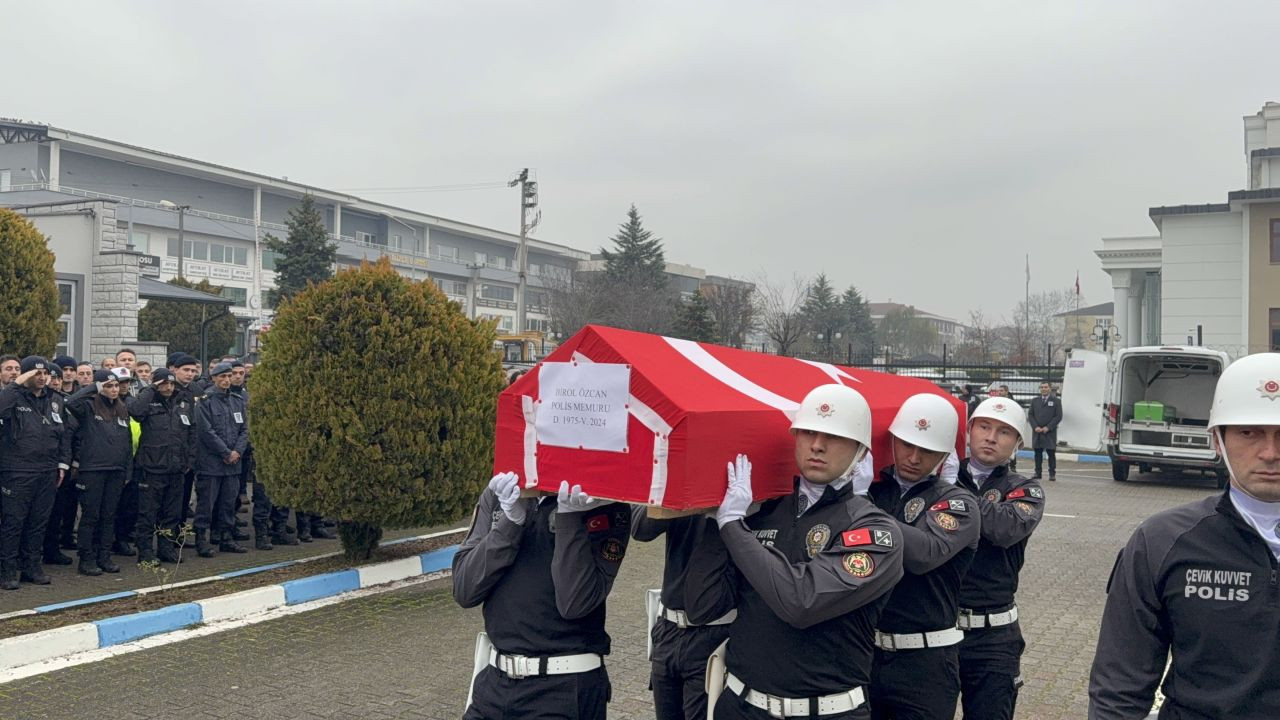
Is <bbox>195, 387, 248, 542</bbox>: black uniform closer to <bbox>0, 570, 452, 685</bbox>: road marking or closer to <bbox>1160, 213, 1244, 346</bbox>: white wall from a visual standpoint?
<bbox>0, 570, 452, 685</bbox>: road marking

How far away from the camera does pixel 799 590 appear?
3055 mm

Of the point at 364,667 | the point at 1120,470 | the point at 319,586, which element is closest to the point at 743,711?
the point at 364,667

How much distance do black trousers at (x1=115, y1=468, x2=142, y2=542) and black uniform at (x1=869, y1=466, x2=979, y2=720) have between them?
773cm

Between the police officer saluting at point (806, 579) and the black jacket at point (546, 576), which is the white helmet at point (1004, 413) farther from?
the black jacket at point (546, 576)

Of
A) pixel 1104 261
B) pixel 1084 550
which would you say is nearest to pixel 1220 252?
pixel 1104 261

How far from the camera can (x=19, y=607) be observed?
723 cm

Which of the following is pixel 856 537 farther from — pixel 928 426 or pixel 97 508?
pixel 97 508

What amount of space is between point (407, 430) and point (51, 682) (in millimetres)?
3220

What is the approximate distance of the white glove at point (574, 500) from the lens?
10.8ft

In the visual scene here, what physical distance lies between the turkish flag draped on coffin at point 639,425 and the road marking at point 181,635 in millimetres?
4103

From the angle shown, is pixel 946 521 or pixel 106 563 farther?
pixel 106 563

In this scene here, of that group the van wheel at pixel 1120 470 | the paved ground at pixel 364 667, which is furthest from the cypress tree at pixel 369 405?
the van wheel at pixel 1120 470

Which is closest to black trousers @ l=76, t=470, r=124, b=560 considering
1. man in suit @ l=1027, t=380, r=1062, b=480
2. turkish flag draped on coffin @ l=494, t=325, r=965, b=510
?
turkish flag draped on coffin @ l=494, t=325, r=965, b=510

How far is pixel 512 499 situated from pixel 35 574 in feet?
21.3
